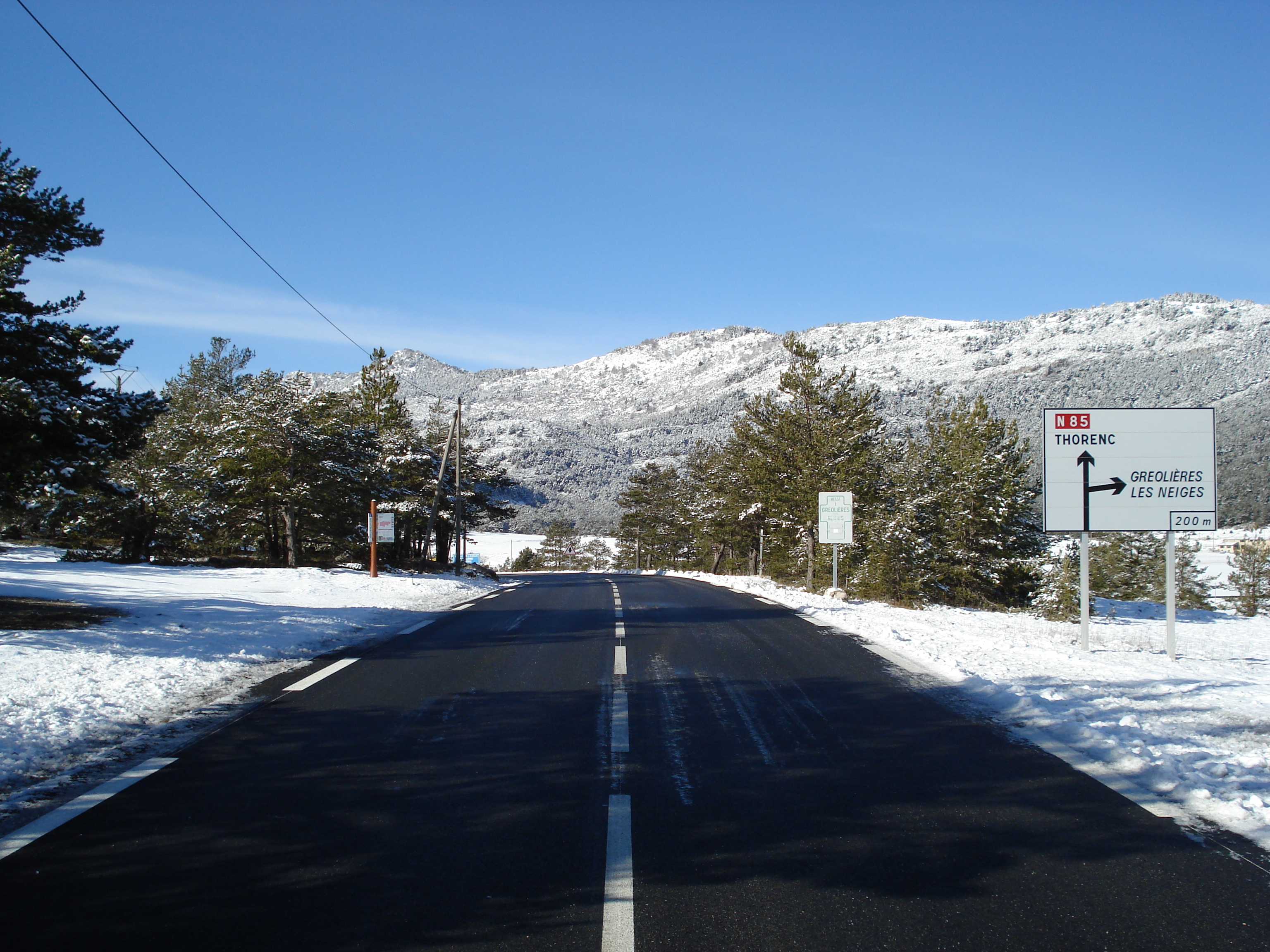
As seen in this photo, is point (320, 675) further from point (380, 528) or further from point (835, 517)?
point (380, 528)

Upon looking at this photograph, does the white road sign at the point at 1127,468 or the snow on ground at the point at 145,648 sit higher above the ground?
the white road sign at the point at 1127,468

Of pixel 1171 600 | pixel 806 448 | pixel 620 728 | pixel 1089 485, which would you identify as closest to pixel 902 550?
pixel 806 448

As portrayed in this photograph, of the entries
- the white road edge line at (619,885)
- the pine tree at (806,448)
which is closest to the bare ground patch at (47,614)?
the white road edge line at (619,885)

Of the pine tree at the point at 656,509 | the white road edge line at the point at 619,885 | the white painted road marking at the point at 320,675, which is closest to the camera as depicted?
the white road edge line at the point at 619,885

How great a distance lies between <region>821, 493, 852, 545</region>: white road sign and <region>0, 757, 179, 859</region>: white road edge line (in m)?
20.3

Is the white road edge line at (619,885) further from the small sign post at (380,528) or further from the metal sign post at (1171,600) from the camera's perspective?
the small sign post at (380,528)

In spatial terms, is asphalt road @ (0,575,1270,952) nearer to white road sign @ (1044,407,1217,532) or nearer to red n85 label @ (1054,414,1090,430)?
white road sign @ (1044,407,1217,532)

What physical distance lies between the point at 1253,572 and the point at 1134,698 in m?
50.1

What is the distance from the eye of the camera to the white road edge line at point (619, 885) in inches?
124

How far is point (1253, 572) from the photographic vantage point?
153 ft

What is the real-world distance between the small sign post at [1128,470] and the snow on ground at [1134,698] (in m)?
1.60

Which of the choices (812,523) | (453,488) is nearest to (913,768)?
(812,523)

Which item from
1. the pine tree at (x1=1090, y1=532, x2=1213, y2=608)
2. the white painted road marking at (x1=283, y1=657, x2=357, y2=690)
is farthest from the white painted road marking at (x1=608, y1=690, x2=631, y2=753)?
the pine tree at (x1=1090, y1=532, x2=1213, y2=608)

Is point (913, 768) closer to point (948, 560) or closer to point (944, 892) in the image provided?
point (944, 892)
